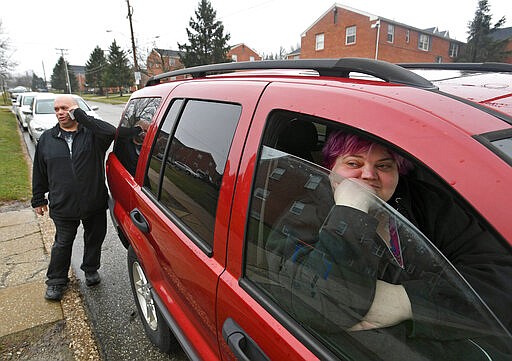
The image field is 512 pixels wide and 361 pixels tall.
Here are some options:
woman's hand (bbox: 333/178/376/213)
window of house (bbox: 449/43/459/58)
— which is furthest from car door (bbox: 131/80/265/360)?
window of house (bbox: 449/43/459/58)

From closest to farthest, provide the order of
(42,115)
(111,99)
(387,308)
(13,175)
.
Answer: (387,308)
(13,175)
(42,115)
(111,99)

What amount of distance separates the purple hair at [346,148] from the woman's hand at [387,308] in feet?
1.19

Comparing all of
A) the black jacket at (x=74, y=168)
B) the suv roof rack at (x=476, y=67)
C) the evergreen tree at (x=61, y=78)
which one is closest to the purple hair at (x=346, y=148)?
the suv roof rack at (x=476, y=67)

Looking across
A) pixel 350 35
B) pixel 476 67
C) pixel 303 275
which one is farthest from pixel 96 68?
pixel 303 275

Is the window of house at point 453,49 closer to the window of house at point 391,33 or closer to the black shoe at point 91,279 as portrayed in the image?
the window of house at point 391,33

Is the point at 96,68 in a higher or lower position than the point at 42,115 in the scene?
higher

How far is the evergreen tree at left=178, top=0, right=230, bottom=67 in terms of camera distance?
1517 inches

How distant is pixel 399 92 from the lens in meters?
0.96

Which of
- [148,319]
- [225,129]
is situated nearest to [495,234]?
[225,129]

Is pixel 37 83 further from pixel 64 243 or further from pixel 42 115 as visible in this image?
pixel 64 243

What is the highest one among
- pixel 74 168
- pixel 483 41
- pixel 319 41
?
pixel 319 41

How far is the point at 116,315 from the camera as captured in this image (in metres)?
2.80

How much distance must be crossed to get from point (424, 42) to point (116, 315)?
37.8 m

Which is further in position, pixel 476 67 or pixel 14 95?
pixel 14 95
